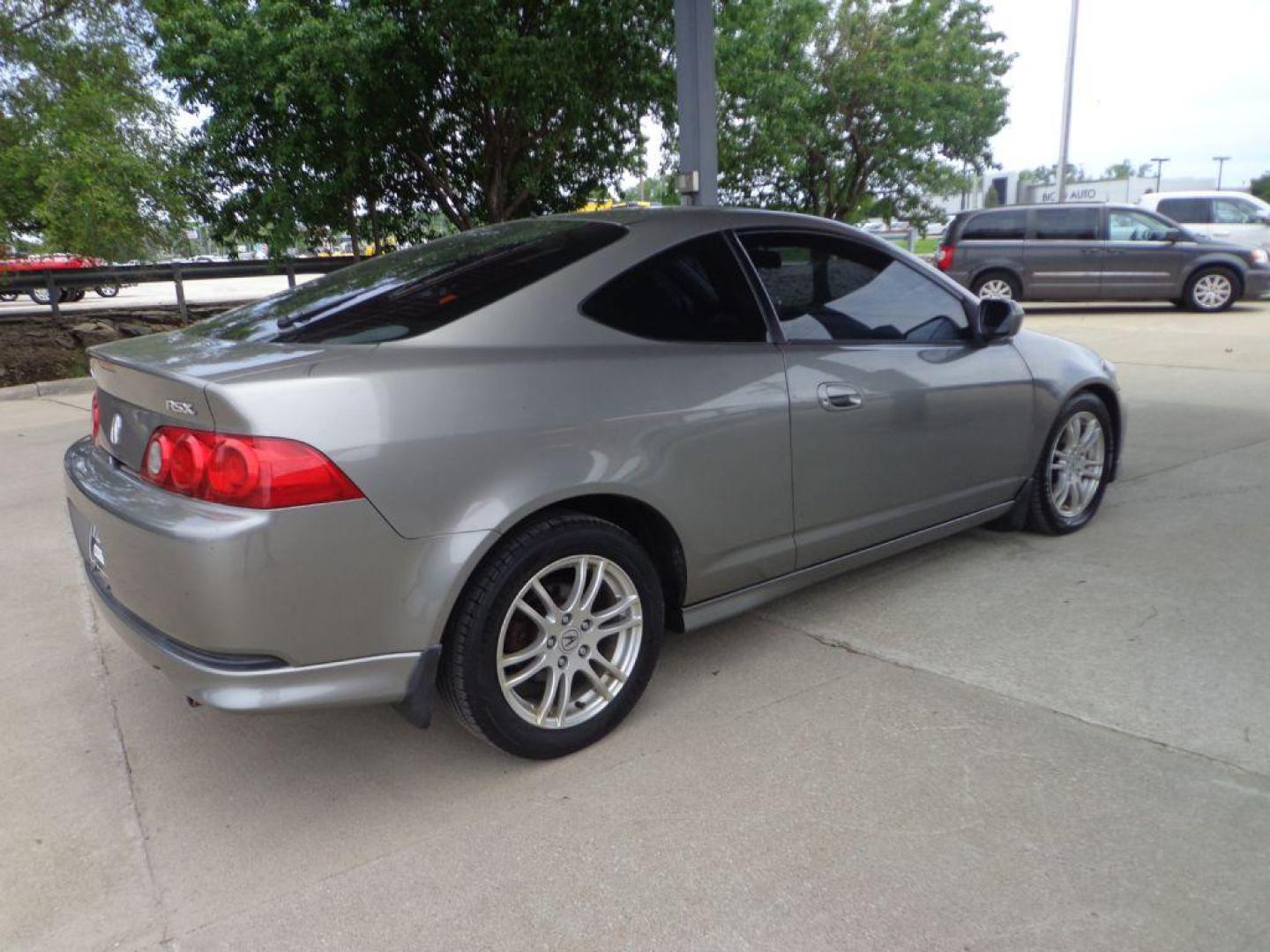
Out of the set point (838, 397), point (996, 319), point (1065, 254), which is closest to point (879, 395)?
point (838, 397)

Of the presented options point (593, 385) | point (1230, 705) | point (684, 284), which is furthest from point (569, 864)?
point (1230, 705)

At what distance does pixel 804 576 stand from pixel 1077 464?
6.27ft

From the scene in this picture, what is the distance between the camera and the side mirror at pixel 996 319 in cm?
397

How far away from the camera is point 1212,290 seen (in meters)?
14.9

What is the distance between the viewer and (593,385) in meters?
2.78

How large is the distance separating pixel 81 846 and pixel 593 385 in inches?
70.0

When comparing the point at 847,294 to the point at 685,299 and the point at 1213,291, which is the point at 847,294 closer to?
the point at 685,299

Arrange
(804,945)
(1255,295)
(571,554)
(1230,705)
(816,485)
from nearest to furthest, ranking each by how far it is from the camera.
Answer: (804,945), (571,554), (1230,705), (816,485), (1255,295)

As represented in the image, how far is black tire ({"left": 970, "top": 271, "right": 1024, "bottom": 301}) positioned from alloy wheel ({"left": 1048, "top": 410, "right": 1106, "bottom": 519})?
11707 mm

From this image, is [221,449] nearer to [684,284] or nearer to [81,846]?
[81,846]

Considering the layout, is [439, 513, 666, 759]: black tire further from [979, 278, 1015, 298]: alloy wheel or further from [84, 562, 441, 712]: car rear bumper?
[979, 278, 1015, 298]: alloy wheel

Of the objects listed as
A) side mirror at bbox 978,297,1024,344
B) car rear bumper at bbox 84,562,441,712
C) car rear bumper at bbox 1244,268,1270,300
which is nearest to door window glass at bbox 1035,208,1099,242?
car rear bumper at bbox 1244,268,1270,300

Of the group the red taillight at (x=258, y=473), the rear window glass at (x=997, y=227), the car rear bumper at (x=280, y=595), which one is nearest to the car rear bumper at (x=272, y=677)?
the car rear bumper at (x=280, y=595)

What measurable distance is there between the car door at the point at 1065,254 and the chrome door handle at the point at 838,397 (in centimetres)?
1357
